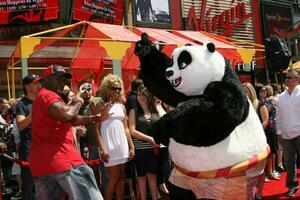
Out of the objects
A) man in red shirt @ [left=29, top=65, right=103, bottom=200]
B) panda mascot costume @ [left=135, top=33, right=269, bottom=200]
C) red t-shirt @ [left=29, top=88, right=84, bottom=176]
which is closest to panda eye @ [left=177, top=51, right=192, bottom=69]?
panda mascot costume @ [left=135, top=33, right=269, bottom=200]

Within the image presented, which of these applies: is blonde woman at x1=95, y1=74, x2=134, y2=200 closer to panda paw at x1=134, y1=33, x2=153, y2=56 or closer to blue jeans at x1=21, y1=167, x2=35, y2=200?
blue jeans at x1=21, y1=167, x2=35, y2=200

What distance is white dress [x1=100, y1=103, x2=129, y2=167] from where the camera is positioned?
19.2 ft

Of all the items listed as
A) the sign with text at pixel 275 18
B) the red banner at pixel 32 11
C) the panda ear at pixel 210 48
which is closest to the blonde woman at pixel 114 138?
the panda ear at pixel 210 48

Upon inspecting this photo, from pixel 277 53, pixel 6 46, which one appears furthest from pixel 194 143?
pixel 6 46

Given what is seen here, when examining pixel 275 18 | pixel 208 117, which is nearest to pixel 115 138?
pixel 208 117

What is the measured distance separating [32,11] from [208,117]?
1257cm

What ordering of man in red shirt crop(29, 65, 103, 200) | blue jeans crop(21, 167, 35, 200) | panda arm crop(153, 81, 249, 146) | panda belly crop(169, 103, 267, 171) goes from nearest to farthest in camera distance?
panda arm crop(153, 81, 249, 146) → panda belly crop(169, 103, 267, 171) → man in red shirt crop(29, 65, 103, 200) → blue jeans crop(21, 167, 35, 200)

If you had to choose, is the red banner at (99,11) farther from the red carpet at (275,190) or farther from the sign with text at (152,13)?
the red carpet at (275,190)

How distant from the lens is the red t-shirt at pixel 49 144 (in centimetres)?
413

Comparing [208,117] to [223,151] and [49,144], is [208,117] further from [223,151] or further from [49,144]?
[49,144]

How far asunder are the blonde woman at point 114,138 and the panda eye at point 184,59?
210cm

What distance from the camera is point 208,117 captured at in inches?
138

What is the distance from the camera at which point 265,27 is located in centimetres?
2433

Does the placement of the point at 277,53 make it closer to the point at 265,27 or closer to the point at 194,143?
the point at 194,143
